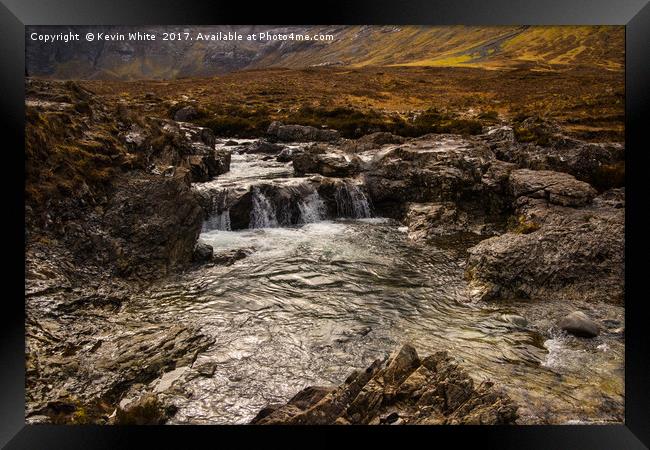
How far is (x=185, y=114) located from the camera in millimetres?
12805

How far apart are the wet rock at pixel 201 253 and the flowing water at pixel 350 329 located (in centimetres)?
39

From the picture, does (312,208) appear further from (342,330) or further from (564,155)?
(564,155)

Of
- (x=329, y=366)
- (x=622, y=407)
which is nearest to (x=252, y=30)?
(x=329, y=366)

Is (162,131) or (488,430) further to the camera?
(162,131)

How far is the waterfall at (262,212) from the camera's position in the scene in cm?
1152

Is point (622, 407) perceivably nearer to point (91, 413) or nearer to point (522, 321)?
point (522, 321)

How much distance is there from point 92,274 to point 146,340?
181cm

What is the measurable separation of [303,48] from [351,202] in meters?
6.22

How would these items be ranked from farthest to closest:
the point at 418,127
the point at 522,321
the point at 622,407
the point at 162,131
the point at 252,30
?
the point at 418,127, the point at 162,131, the point at 522,321, the point at 252,30, the point at 622,407

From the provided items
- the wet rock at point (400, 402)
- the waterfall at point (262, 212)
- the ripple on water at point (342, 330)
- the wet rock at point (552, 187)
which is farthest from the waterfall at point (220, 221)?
the wet rock at point (552, 187)

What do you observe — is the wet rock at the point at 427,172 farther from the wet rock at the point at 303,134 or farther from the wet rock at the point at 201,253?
the wet rock at the point at 201,253

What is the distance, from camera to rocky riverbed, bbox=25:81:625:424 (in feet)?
16.7

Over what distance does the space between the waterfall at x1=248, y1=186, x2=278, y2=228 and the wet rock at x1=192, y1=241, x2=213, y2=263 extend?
107 inches
